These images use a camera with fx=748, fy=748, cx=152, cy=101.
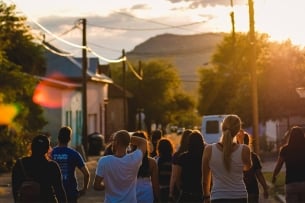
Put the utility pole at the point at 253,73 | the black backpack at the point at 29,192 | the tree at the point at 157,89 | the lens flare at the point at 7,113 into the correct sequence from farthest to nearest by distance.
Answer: the tree at the point at 157,89 → the lens flare at the point at 7,113 → the utility pole at the point at 253,73 → the black backpack at the point at 29,192

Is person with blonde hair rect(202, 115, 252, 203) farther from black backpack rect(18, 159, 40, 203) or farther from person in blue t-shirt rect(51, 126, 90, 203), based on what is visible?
person in blue t-shirt rect(51, 126, 90, 203)

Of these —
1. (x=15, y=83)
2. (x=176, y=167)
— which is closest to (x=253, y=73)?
(x=15, y=83)

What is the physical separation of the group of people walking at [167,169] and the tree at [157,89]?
253ft

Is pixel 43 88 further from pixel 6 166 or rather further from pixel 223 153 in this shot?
pixel 223 153

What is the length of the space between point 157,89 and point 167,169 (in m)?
85.1

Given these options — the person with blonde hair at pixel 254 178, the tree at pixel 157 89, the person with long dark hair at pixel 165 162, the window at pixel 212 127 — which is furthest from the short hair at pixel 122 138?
the tree at pixel 157 89

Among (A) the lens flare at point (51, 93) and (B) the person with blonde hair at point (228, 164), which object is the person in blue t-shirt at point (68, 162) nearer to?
(B) the person with blonde hair at point (228, 164)

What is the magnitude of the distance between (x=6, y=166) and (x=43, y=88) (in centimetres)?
1485

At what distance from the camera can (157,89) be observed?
3767 inches

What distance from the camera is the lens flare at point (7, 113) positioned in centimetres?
3316

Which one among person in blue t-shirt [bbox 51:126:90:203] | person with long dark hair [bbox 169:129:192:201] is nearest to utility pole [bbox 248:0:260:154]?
person with long dark hair [bbox 169:129:192:201]

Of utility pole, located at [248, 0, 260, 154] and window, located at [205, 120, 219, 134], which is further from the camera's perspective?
window, located at [205, 120, 219, 134]

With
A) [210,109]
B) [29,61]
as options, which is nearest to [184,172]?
[29,61]

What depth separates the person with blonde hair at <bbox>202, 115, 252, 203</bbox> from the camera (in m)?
7.62
